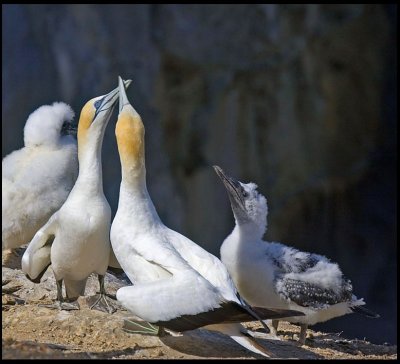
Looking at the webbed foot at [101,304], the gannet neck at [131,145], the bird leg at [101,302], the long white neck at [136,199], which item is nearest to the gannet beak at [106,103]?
the gannet neck at [131,145]

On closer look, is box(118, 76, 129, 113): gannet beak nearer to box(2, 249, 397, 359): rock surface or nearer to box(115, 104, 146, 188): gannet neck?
box(115, 104, 146, 188): gannet neck

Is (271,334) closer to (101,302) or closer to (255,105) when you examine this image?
(101,302)

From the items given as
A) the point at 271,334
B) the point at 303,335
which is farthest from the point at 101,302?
the point at 303,335

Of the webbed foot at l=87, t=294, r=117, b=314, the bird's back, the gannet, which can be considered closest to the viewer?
the gannet

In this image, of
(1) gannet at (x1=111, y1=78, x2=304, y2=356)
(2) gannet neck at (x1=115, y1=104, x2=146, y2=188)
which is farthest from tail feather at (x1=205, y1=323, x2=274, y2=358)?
(2) gannet neck at (x1=115, y1=104, x2=146, y2=188)

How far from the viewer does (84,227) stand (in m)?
7.05

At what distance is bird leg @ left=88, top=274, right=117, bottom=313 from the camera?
7.37 meters

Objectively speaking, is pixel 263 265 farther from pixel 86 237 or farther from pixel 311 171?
pixel 311 171

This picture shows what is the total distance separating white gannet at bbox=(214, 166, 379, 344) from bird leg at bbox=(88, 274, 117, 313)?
3.23 ft

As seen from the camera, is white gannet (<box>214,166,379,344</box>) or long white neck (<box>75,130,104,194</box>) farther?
white gannet (<box>214,166,379,344</box>)

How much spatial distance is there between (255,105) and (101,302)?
31.1ft

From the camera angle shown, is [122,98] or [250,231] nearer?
[122,98]

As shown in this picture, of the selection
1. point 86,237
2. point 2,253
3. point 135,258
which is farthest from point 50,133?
point 135,258

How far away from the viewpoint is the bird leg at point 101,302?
7368mm
